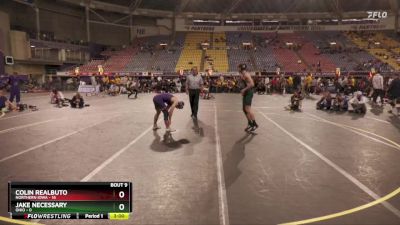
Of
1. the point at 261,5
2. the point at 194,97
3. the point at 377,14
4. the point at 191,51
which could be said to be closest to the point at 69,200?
the point at 194,97

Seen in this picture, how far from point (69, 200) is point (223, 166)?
3.13m

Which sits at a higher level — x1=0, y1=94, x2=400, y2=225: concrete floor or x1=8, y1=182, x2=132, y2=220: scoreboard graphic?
x1=8, y1=182, x2=132, y2=220: scoreboard graphic

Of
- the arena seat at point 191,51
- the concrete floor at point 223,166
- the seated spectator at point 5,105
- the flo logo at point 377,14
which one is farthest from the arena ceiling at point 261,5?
the concrete floor at point 223,166

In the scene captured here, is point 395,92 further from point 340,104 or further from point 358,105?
point 340,104

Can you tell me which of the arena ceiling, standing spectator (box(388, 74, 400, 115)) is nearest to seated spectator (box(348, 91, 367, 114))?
standing spectator (box(388, 74, 400, 115))

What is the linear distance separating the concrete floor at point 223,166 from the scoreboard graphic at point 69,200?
0.49 meters

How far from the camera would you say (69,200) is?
322cm

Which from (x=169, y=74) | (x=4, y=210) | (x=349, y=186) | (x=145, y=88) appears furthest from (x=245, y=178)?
(x=169, y=74)

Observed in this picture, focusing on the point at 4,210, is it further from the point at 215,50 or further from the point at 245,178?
the point at 215,50

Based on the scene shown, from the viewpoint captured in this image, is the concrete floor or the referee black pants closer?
the concrete floor

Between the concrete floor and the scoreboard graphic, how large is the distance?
49 cm

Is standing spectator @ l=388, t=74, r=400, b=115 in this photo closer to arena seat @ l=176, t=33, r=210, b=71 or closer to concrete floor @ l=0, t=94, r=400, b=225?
concrete floor @ l=0, t=94, r=400, b=225

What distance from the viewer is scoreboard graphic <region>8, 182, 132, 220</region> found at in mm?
3207

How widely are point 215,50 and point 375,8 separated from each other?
21583 millimetres
